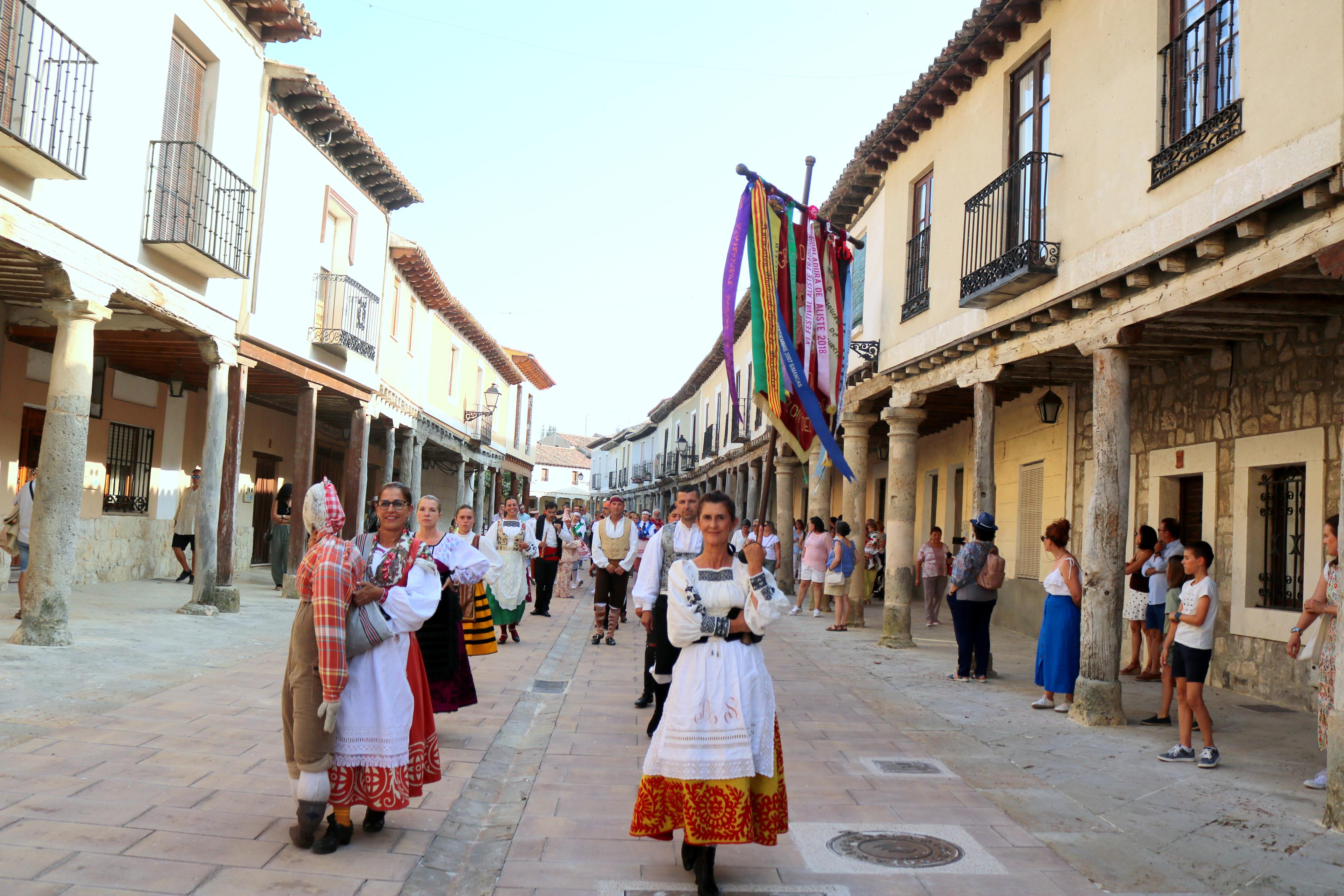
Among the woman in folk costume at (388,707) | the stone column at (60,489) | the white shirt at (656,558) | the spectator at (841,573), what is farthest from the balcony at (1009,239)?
the stone column at (60,489)

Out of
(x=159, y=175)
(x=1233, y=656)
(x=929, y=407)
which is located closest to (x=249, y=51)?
(x=159, y=175)

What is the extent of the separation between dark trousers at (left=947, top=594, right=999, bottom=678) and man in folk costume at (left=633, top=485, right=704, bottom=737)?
3.33m

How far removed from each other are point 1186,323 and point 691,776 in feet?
20.7

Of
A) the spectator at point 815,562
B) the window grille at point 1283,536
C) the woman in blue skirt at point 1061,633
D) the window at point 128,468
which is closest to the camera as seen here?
the woman in blue skirt at point 1061,633

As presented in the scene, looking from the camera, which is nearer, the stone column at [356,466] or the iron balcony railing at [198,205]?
the iron balcony railing at [198,205]

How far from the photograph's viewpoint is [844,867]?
4.24 meters

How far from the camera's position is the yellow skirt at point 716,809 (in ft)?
12.5

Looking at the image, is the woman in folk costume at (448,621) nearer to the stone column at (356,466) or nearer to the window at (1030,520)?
the window at (1030,520)

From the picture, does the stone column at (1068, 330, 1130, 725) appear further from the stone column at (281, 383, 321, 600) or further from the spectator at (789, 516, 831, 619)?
the stone column at (281, 383, 321, 600)

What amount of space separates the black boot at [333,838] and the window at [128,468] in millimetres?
11615

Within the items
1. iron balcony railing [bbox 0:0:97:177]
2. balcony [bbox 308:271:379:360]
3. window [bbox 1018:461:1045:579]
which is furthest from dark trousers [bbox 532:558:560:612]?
iron balcony railing [bbox 0:0:97:177]

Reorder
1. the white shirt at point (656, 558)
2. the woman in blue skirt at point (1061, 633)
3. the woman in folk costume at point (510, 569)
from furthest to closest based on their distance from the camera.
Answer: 1. the woman in folk costume at point (510, 569)
2. the woman in blue skirt at point (1061, 633)
3. the white shirt at point (656, 558)

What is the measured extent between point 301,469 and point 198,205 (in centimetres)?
463

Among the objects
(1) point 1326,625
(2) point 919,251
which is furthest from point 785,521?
(1) point 1326,625
